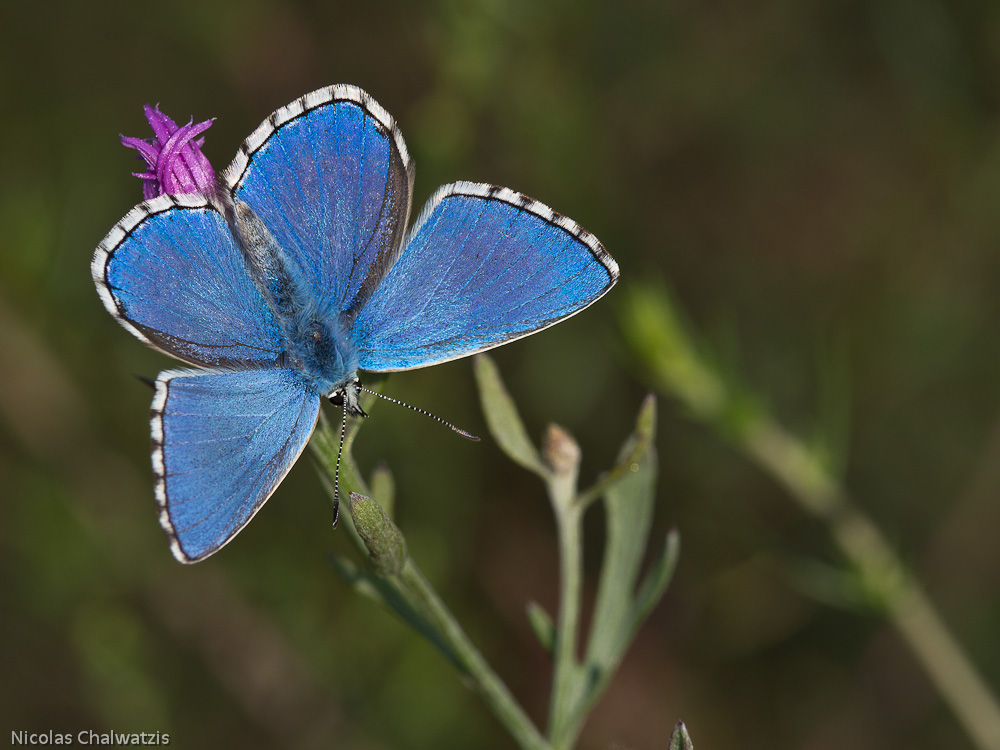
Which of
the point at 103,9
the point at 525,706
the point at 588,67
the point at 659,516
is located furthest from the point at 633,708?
the point at 103,9

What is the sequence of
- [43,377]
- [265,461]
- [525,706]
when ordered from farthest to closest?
[525,706], [43,377], [265,461]

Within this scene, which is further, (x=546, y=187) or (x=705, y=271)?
(x=705, y=271)

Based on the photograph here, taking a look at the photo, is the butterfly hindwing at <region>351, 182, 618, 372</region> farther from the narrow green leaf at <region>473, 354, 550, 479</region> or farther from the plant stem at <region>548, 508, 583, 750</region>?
the plant stem at <region>548, 508, 583, 750</region>

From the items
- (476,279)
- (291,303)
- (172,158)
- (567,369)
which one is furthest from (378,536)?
(567,369)

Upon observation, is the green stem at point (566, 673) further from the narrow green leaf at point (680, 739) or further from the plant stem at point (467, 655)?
the narrow green leaf at point (680, 739)

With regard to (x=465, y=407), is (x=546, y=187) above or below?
above

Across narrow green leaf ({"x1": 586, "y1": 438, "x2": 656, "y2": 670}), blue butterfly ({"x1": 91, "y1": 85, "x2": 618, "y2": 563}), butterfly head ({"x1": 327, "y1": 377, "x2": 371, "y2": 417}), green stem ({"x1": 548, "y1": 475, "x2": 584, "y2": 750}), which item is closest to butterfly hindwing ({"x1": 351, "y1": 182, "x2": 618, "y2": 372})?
blue butterfly ({"x1": 91, "y1": 85, "x2": 618, "y2": 563})

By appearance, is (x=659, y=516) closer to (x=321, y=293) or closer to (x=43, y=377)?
(x=321, y=293)

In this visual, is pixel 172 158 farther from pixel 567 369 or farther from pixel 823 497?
pixel 567 369

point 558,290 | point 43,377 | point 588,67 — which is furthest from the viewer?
point 588,67
